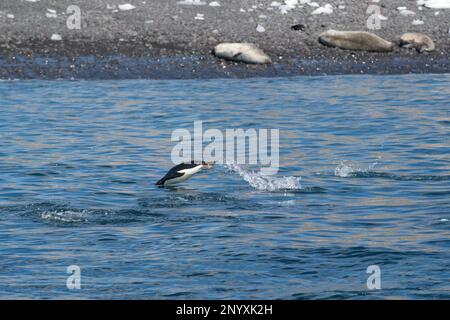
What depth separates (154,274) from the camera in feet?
37.6

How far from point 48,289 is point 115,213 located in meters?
3.21

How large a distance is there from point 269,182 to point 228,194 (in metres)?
0.91

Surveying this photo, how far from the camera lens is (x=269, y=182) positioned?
1598 cm

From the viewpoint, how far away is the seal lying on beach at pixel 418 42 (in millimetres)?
26516

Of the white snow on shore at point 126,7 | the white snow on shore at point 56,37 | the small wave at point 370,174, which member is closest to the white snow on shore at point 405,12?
the white snow on shore at point 126,7

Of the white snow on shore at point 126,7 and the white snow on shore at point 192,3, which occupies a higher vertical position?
the white snow on shore at point 192,3

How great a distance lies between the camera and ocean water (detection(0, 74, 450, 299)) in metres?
11.4

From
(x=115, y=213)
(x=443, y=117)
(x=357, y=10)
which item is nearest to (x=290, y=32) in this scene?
(x=357, y=10)

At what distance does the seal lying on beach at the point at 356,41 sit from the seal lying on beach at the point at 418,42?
0.35 meters

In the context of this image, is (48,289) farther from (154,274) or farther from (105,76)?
(105,76)

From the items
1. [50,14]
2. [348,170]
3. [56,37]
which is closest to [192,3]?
[50,14]

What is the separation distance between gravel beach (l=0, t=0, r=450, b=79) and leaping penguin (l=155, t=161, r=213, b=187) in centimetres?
972

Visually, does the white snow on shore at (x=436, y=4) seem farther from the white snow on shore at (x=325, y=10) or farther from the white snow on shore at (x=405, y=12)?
the white snow on shore at (x=325, y=10)

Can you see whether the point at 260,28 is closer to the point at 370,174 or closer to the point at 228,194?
the point at 370,174
